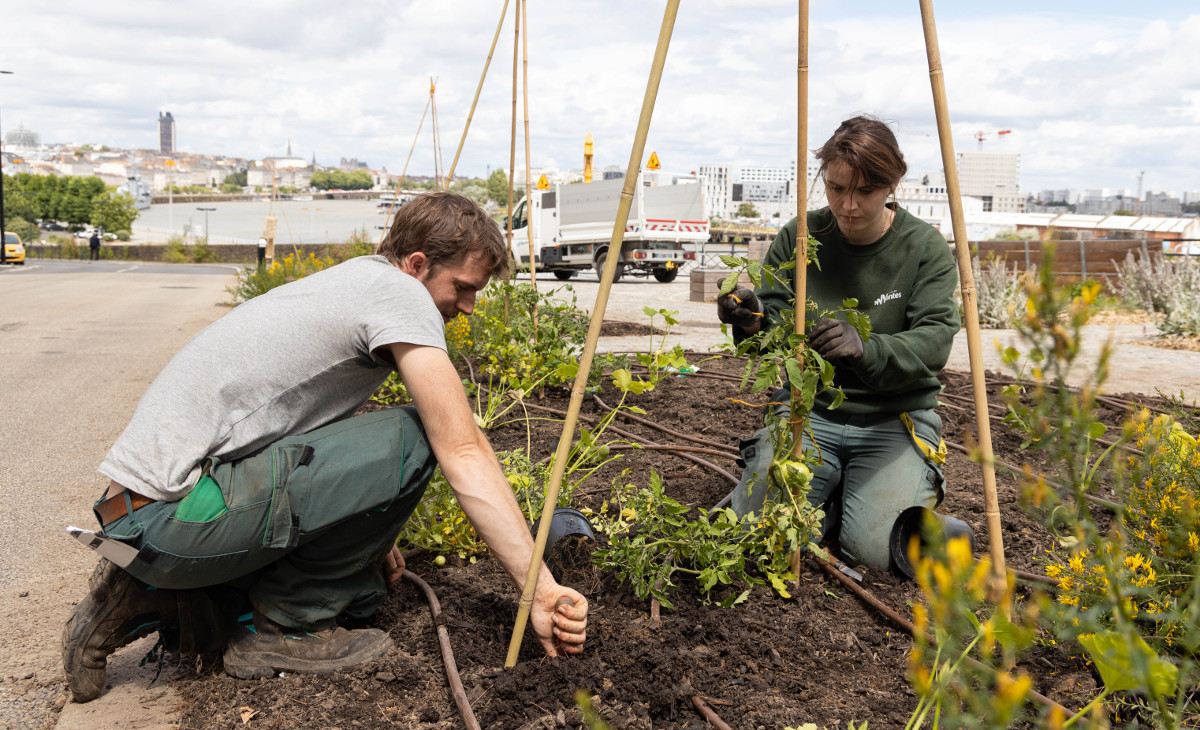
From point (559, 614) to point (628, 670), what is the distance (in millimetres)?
221

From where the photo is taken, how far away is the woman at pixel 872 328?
2512 millimetres

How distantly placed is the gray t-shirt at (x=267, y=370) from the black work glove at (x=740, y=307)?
2.96ft

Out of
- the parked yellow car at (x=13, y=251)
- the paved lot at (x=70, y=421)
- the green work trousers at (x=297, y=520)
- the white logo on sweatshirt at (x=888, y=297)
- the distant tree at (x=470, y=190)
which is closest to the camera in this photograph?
the green work trousers at (x=297, y=520)

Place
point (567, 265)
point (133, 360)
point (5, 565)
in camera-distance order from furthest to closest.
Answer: point (567, 265), point (133, 360), point (5, 565)

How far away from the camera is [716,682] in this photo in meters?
1.98

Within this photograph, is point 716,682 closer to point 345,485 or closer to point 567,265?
point 345,485

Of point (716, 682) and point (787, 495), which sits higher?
point (787, 495)

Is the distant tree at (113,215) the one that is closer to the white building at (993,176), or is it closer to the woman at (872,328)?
the woman at (872,328)

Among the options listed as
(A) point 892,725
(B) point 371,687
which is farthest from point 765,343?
(B) point 371,687

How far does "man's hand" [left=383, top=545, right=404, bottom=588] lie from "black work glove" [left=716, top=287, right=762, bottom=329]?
119cm

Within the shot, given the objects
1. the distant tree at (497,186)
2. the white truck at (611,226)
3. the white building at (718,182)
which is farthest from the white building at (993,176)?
the white truck at (611,226)

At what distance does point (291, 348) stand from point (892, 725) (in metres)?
1.61

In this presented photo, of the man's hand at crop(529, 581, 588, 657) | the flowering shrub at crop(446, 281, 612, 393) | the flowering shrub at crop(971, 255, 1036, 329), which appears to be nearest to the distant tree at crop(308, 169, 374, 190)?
the flowering shrub at crop(971, 255, 1036, 329)

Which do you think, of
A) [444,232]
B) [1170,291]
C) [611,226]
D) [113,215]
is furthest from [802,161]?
[113,215]
